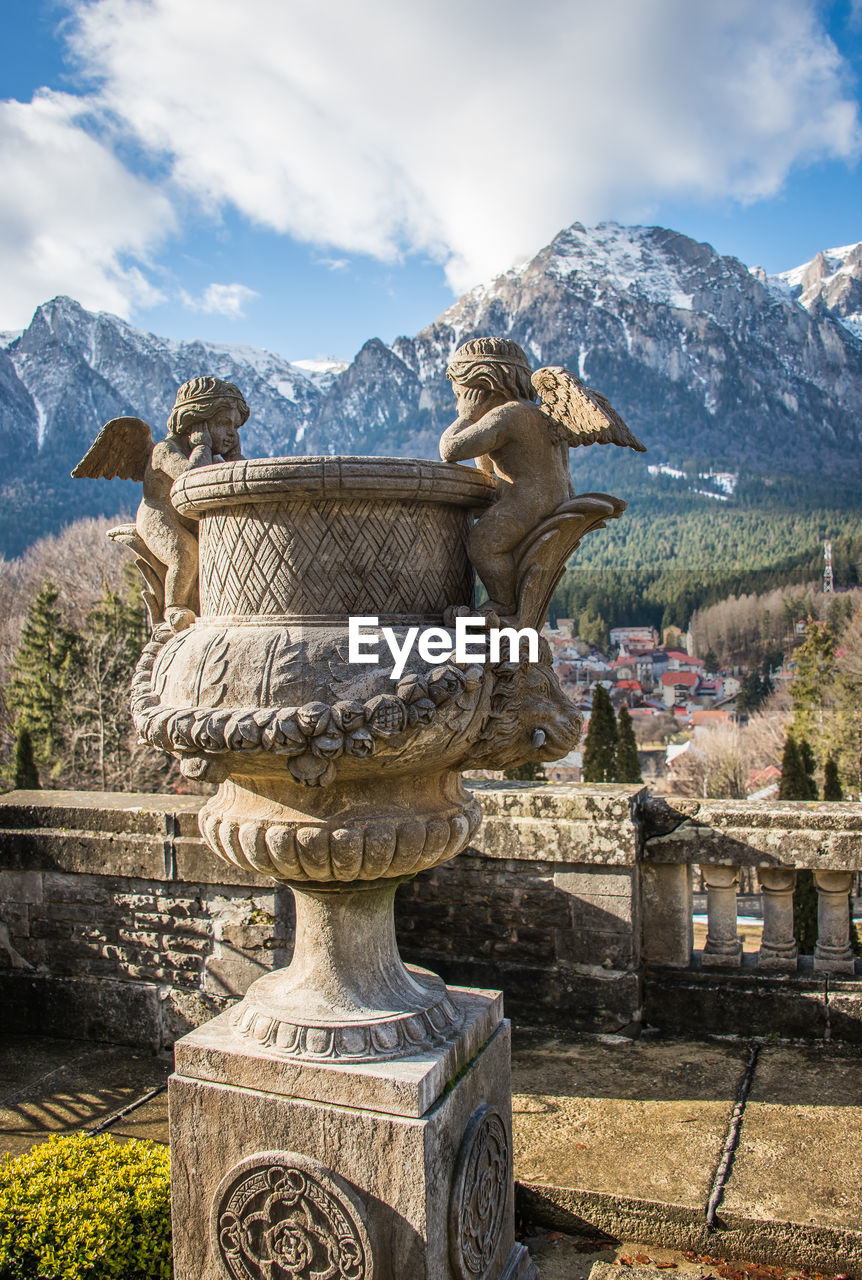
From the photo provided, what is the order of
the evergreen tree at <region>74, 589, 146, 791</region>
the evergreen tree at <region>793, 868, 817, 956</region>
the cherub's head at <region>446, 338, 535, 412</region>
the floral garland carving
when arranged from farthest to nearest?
the evergreen tree at <region>74, 589, 146, 791</region> → the evergreen tree at <region>793, 868, 817, 956</region> → the cherub's head at <region>446, 338, 535, 412</region> → the floral garland carving

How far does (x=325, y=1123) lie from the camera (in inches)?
93.4

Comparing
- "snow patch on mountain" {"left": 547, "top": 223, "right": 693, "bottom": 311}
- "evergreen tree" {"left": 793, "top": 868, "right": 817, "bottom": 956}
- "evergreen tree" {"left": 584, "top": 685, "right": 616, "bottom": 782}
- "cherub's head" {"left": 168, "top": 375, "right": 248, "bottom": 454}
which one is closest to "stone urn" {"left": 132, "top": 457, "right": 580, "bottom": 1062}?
"cherub's head" {"left": 168, "top": 375, "right": 248, "bottom": 454}

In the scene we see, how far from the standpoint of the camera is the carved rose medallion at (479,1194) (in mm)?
2402

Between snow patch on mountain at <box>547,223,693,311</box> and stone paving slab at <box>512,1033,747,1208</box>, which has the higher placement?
snow patch on mountain at <box>547,223,693,311</box>

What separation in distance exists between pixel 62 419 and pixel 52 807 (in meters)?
85.1

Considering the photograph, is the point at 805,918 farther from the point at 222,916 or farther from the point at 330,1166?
the point at 330,1166

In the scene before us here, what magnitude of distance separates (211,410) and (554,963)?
9.98 ft

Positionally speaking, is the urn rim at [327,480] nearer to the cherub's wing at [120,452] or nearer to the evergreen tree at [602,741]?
the cherub's wing at [120,452]

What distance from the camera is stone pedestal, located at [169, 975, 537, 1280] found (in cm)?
230

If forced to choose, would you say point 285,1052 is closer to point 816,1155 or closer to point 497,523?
point 497,523

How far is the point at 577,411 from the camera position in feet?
8.36

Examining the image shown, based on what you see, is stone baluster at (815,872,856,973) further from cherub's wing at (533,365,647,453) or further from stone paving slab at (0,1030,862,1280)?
cherub's wing at (533,365,647,453)

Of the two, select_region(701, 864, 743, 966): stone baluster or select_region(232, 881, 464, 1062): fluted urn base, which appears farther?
select_region(701, 864, 743, 966): stone baluster

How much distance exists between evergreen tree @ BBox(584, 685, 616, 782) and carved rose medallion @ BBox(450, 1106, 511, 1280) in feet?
68.9
